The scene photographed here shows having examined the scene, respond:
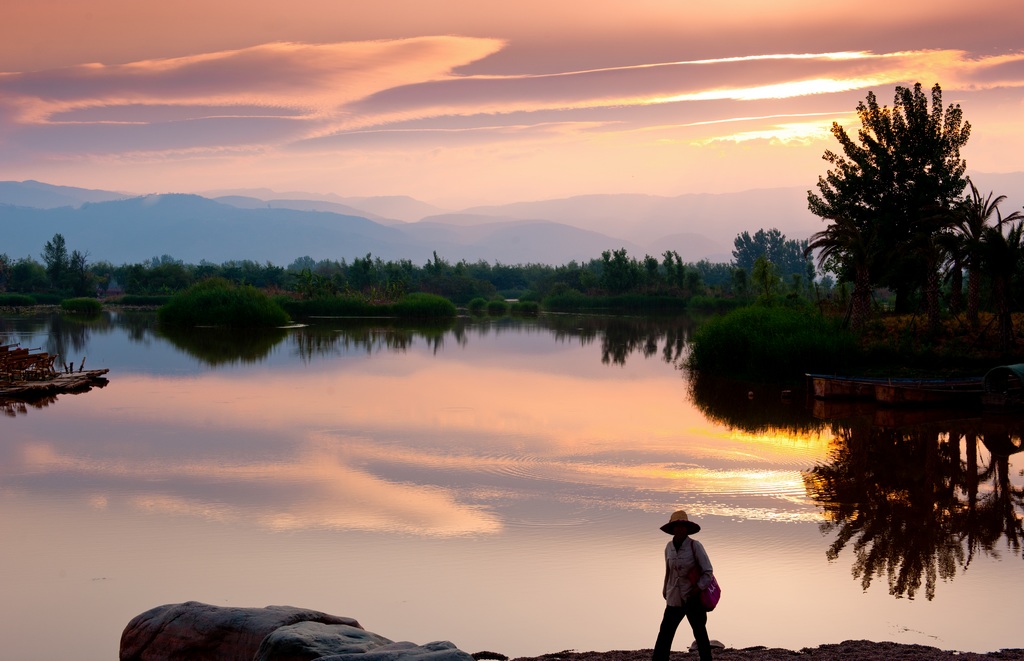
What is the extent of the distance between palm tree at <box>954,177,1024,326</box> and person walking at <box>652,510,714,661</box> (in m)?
22.5

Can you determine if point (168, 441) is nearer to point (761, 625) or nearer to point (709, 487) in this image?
point (709, 487)

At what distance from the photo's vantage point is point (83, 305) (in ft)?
226

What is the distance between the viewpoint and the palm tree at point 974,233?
27.0 meters

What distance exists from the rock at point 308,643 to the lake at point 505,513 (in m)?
2.03

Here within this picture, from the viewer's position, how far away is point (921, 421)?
21.4 m

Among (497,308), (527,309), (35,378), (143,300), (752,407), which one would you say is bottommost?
(752,407)

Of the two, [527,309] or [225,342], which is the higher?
[527,309]

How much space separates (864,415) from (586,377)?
32.6ft

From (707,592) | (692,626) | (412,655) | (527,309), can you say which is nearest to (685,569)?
(707,592)

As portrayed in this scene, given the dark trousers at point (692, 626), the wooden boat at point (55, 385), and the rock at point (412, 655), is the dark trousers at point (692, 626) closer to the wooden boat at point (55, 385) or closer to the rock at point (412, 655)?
the rock at point (412, 655)

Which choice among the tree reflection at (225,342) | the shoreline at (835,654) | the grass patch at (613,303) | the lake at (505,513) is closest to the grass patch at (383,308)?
the tree reflection at (225,342)

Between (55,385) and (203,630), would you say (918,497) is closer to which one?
(203,630)

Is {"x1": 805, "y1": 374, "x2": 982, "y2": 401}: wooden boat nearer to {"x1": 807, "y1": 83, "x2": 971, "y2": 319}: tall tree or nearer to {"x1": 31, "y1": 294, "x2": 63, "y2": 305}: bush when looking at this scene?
{"x1": 807, "y1": 83, "x2": 971, "y2": 319}: tall tree

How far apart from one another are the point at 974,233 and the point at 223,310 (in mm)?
35530
